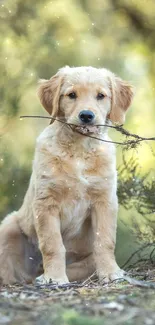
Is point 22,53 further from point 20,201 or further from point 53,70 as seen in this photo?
point 20,201

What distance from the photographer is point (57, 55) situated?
9555 mm

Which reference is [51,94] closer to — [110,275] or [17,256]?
[17,256]

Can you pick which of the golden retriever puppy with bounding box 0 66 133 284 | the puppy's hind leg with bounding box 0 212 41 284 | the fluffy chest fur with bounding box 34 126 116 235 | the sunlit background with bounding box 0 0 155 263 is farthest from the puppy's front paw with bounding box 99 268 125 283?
the sunlit background with bounding box 0 0 155 263

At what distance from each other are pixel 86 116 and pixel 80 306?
1857 millimetres

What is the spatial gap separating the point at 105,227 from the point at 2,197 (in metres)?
3.82

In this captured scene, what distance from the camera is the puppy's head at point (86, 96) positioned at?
16.8ft

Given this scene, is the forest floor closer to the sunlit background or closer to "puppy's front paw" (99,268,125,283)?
"puppy's front paw" (99,268,125,283)

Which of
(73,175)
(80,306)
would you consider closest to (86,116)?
(73,175)

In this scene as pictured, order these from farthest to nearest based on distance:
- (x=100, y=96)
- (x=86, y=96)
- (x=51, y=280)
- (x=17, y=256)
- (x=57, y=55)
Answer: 1. (x=57, y=55)
2. (x=17, y=256)
3. (x=100, y=96)
4. (x=86, y=96)
5. (x=51, y=280)

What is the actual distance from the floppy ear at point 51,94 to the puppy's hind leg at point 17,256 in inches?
42.3

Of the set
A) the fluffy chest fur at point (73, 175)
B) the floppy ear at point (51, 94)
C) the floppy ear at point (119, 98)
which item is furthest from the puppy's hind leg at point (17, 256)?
the floppy ear at point (119, 98)

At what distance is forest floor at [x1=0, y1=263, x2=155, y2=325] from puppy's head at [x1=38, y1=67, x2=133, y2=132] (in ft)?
4.35

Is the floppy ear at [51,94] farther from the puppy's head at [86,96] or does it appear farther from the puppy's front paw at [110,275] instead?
the puppy's front paw at [110,275]

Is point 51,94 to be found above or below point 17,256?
above
